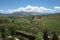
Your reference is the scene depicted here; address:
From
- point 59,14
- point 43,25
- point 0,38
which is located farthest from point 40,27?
point 59,14

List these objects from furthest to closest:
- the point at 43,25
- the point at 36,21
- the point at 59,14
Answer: the point at 59,14 < the point at 36,21 < the point at 43,25

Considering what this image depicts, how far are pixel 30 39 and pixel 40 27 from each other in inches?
155

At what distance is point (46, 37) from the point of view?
74.6 feet

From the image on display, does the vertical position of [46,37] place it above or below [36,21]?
below

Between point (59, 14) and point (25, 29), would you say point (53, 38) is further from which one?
point (59, 14)

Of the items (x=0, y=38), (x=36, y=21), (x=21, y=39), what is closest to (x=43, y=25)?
(x=36, y=21)

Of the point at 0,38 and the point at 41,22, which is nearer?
the point at 0,38

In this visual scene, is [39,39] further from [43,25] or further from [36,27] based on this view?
[36,27]

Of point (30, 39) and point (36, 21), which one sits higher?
point (36, 21)

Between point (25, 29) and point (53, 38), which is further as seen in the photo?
point (25, 29)

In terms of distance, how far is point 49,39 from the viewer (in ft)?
75.4

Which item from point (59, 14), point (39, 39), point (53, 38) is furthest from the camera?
point (59, 14)

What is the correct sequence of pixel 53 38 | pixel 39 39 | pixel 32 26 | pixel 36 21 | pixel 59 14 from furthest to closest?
1. pixel 59 14
2. pixel 32 26
3. pixel 36 21
4. pixel 53 38
5. pixel 39 39

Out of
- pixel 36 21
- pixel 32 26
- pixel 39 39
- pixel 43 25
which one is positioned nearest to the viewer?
pixel 39 39
